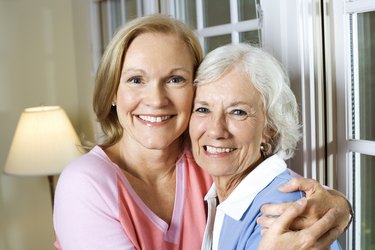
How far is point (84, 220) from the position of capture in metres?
1.22

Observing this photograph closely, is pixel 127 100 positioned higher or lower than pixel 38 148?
higher

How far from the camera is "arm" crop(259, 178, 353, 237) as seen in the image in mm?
1069

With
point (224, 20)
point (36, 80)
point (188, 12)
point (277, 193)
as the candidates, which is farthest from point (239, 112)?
point (36, 80)

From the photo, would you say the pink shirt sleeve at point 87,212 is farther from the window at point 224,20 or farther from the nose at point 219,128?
the window at point 224,20

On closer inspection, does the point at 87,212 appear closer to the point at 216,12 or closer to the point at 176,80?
the point at 176,80

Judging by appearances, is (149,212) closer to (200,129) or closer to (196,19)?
(200,129)

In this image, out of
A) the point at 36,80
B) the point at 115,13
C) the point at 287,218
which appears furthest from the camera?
the point at 36,80

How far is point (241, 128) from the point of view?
1289mm

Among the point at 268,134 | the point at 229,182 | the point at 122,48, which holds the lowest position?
the point at 229,182

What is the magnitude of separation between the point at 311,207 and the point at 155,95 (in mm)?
525

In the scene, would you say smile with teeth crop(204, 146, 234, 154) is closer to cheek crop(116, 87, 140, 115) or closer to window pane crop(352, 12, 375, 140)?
cheek crop(116, 87, 140, 115)

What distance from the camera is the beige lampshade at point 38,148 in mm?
2584

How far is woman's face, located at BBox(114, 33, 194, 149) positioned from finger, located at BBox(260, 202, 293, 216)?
399 millimetres

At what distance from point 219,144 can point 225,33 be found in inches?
29.1
